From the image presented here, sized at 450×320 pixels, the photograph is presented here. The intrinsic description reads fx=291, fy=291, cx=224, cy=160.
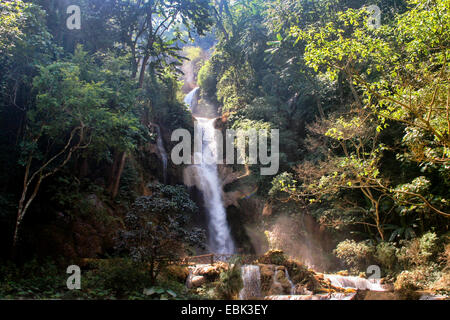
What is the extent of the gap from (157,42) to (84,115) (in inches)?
337

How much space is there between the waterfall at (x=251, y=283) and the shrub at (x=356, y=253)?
4.05 metres

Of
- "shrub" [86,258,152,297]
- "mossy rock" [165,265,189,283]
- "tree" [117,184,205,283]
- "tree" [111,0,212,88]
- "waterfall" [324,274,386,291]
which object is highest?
"tree" [111,0,212,88]

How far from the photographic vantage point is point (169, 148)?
19156 millimetres

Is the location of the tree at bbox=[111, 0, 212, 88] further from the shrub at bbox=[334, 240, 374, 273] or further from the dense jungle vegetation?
the shrub at bbox=[334, 240, 374, 273]

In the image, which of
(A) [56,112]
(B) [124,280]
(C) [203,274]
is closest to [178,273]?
(C) [203,274]

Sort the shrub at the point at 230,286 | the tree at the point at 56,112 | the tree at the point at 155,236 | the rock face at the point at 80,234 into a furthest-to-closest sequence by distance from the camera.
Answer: the rock face at the point at 80,234
the tree at the point at 56,112
the shrub at the point at 230,286
the tree at the point at 155,236

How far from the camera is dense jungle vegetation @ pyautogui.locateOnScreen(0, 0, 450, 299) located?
688 centimetres

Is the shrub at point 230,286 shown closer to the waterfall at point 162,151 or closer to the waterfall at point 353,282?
the waterfall at point 353,282

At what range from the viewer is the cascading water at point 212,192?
16922 millimetres

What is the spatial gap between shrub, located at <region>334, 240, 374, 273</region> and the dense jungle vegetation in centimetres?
5

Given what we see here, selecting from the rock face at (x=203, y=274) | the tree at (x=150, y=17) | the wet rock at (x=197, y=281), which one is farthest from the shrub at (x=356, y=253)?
the tree at (x=150, y=17)

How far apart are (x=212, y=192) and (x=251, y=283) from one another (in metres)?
9.29

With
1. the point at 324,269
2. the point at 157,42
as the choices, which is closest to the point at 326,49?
the point at 324,269

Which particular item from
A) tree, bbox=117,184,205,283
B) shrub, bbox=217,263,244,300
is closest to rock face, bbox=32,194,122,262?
tree, bbox=117,184,205,283
